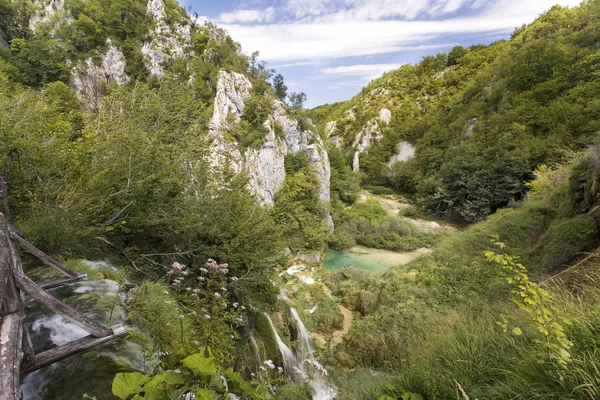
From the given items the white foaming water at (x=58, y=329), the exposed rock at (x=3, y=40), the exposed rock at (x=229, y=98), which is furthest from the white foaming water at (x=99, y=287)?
the exposed rock at (x=3, y=40)

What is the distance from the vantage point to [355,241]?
89.6 ft

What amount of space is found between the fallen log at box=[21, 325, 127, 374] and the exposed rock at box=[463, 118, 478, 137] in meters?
44.7

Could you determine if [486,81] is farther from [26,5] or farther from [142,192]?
[26,5]

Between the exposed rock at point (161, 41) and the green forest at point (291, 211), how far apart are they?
23cm

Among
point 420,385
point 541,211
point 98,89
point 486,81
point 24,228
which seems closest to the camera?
point 420,385

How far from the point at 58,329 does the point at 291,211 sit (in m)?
21.5

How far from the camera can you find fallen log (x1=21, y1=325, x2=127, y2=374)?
69.5 inches

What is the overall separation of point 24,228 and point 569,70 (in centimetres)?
4476

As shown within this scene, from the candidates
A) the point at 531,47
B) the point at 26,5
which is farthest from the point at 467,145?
the point at 26,5

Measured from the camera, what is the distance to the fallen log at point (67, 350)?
1.77 metres

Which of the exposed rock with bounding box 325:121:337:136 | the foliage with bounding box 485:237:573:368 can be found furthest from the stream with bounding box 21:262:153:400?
the exposed rock with bounding box 325:121:337:136

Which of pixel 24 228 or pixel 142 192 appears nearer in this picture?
pixel 24 228

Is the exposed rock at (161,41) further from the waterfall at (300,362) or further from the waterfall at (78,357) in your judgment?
the waterfall at (78,357)

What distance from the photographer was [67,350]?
6.38 ft
